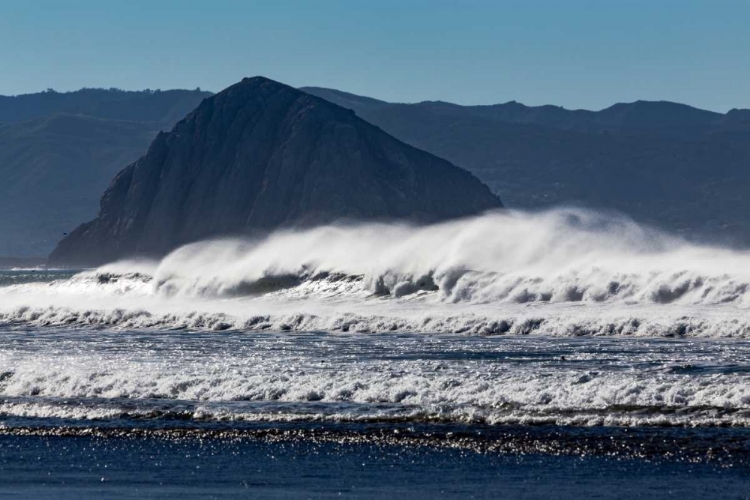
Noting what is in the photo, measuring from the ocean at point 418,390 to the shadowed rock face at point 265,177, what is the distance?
91240 mm

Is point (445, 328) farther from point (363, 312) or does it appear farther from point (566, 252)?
point (566, 252)

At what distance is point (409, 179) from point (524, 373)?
120 metres

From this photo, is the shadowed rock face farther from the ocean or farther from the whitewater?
the ocean

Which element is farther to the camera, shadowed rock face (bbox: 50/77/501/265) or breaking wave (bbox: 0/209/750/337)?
shadowed rock face (bbox: 50/77/501/265)

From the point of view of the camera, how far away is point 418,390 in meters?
21.9

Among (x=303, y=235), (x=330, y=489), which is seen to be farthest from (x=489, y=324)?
(x=303, y=235)

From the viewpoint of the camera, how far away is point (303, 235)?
2692 inches

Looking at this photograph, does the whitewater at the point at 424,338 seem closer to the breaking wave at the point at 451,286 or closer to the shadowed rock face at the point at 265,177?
the breaking wave at the point at 451,286

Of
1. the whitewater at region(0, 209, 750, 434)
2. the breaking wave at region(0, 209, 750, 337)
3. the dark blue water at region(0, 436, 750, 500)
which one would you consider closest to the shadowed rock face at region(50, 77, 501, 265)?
the breaking wave at region(0, 209, 750, 337)

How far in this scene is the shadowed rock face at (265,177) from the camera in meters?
139

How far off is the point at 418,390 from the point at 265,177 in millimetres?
125588

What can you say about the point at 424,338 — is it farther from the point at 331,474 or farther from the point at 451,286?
the point at 331,474

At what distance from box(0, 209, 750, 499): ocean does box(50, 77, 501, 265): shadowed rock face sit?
9124cm

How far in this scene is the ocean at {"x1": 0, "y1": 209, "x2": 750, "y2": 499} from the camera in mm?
16469
